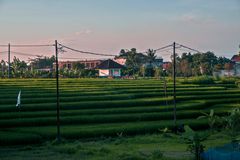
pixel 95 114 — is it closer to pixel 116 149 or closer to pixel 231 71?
pixel 116 149

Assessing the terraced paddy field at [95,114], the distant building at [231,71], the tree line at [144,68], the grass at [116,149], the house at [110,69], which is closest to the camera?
the grass at [116,149]

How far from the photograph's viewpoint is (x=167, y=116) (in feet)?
74.3

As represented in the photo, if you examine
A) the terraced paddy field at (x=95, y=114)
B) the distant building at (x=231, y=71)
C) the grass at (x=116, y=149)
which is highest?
the distant building at (x=231, y=71)

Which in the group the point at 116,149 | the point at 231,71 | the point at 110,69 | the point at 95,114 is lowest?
the point at 116,149

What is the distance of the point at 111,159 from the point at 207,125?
10.2 m

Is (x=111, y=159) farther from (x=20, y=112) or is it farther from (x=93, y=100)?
(x=93, y=100)

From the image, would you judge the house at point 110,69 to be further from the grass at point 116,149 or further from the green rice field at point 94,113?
the grass at point 116,149

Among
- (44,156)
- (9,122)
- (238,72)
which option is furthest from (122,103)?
(238,72)

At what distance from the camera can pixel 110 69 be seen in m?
64.9

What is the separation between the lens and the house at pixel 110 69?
6494 centimetres

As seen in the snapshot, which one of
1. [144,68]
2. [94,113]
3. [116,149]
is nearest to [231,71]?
[144,68]

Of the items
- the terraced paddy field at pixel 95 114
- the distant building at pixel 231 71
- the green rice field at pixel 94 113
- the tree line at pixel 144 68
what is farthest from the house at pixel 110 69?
the terraced paddy field at pixel 95 114

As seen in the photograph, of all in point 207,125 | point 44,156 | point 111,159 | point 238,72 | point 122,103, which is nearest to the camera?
point 111,159

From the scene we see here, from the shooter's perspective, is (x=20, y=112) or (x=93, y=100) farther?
(x=93, y=100)
